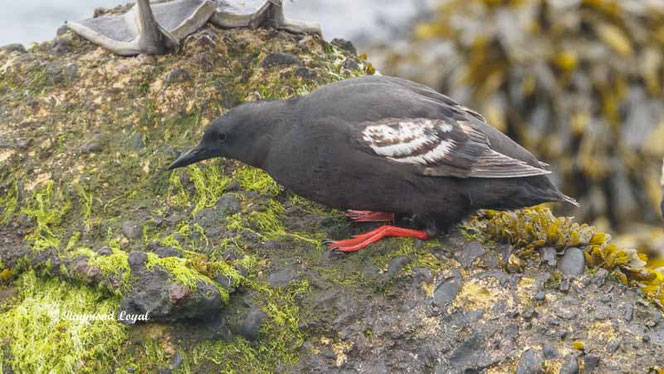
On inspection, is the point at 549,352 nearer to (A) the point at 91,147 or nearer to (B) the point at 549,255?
(B) the point at 549,255

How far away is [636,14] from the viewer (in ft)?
27.5

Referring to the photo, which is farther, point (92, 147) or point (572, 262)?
point (92, 147)

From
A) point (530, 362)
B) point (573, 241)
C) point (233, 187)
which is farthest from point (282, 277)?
point (573, 241)

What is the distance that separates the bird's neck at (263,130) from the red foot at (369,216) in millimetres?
608

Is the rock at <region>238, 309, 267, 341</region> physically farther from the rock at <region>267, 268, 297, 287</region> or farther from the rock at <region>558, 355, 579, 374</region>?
the rock at <region>558, 355, 579, 374</region>

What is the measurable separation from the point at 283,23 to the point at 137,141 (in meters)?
1.46

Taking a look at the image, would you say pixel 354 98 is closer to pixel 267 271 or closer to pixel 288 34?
pixel 267 271

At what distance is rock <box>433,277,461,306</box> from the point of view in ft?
13.6

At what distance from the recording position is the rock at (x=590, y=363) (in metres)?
3.72

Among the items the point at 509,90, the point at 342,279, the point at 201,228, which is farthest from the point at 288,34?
the point at 509,90

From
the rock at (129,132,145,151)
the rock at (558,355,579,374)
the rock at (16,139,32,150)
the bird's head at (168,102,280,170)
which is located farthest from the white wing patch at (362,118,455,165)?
the rock at (16,139,32,150)

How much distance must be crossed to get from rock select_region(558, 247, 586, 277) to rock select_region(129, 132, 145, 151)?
269cm

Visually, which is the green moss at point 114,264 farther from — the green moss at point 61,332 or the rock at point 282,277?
the rock at point 282,277

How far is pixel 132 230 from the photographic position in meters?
4.59
